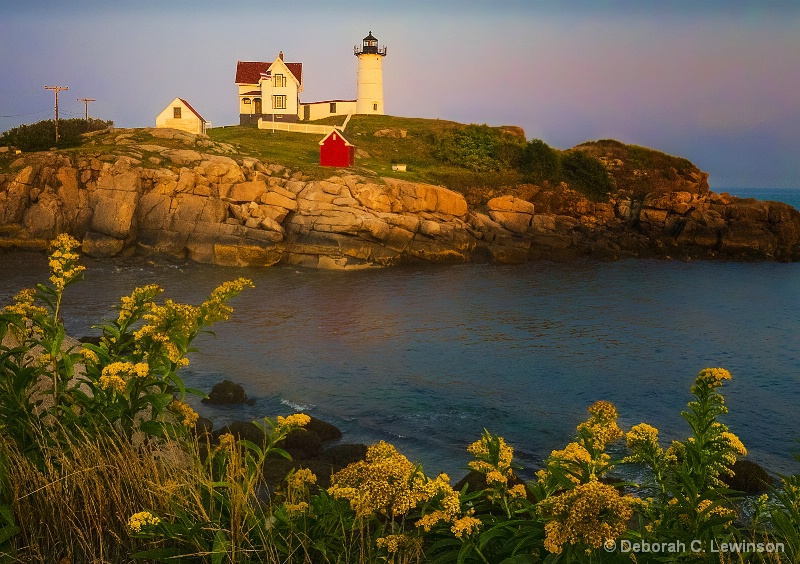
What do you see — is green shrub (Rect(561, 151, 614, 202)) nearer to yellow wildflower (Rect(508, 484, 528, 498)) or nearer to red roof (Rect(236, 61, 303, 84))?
red roof (Rect(236, 61, 303, 84))

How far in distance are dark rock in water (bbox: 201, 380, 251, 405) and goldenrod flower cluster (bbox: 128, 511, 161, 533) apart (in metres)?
15.8

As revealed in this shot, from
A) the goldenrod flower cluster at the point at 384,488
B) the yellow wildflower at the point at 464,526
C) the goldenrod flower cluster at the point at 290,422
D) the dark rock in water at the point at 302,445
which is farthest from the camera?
the dark rock in water at the point at 302,445

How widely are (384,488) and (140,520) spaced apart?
186 cm

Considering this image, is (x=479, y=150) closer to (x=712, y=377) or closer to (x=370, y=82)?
(x=370, y=82)

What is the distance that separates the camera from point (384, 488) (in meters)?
4.26

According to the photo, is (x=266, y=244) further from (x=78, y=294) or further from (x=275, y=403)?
(x=275, y=403)

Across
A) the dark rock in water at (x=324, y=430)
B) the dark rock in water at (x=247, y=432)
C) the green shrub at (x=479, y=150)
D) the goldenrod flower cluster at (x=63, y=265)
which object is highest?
the green shrub at (x=479, y=150)

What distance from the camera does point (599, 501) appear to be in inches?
141

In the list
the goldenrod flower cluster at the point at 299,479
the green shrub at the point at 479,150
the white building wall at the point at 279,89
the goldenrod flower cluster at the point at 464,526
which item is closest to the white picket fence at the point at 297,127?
the white building wall at the point at 279,89

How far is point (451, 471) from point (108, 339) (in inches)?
404

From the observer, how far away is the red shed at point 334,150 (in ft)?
197

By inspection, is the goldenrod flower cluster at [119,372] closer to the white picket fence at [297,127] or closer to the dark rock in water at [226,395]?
the dark rock in water at [226,395]

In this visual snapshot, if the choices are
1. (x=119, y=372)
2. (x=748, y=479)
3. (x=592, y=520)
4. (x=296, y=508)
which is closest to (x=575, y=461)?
(x=592, y=520)

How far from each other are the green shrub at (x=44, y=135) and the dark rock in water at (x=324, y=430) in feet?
152
